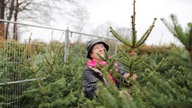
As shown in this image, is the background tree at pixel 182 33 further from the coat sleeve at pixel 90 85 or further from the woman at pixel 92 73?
the coat sleeve at pixel 90 85

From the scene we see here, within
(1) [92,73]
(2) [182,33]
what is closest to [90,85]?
(1) [92,73]

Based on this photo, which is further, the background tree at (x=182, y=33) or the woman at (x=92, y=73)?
the woman at (x=92, y=73)

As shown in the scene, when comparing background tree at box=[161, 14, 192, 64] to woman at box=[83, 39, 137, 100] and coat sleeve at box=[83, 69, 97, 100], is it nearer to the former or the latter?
woman at box=[83, 39, 137, 100]

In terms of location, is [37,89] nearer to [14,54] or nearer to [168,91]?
[14,54]

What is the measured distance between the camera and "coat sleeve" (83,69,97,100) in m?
3.68

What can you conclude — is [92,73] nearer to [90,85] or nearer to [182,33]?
[90,85]

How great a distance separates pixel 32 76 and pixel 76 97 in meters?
0.92

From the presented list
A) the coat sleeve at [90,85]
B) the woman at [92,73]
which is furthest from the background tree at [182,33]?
the coat sleeve at [90,85]

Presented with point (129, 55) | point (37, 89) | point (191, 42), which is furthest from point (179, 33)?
point (37, 89)

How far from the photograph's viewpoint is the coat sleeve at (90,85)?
3.68 meters

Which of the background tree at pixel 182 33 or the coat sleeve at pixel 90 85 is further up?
the background tree at pixel 182 33

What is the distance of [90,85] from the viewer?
3.74 m

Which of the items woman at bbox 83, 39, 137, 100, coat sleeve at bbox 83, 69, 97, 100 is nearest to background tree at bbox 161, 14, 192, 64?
woman at bbox 83, 39, 137, 100

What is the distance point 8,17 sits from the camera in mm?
22750
